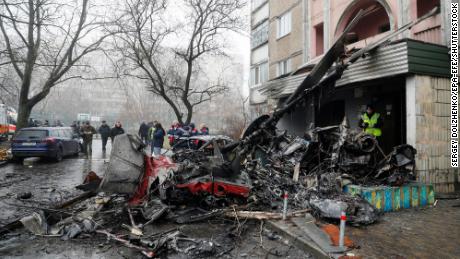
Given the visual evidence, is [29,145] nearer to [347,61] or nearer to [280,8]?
[347,61]

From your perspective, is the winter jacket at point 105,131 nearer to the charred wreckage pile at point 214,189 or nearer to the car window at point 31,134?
the car window at point 31,134

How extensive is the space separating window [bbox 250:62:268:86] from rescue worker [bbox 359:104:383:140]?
12.9m

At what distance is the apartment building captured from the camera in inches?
295

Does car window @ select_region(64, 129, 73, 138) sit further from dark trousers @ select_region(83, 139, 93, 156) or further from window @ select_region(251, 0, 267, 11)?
window @ select_region(251, 0, 267, 11)

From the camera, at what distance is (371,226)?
5254 mm

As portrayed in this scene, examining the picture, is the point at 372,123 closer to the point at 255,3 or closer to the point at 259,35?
the point at 259,35

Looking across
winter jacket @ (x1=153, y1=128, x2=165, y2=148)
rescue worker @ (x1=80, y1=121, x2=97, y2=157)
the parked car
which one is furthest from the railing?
rescue worker @ (x1=80, y1=121, x2=97, y2=157)

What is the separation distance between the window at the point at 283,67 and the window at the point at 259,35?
118 inches

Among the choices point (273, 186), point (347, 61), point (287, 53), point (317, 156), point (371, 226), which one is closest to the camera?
point (371, 226)

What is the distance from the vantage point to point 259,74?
22.2 meters

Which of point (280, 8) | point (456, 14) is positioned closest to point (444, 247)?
point (456, 14)

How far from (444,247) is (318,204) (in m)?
1.95

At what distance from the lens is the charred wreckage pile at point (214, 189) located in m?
5.23

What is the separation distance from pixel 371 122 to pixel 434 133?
4.79ft
